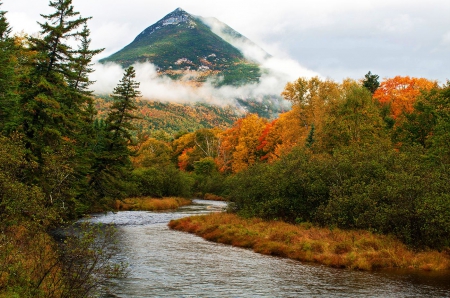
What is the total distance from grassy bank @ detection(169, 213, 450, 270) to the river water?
3.90ft

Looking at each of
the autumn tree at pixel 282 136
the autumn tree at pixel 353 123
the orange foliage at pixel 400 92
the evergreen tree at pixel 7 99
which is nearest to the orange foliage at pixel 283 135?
the autumn tree at pixel 282 136

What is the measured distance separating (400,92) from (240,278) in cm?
5224

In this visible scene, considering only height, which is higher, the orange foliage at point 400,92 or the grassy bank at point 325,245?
the orange foliage at point 400,92

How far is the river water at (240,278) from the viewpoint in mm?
17234

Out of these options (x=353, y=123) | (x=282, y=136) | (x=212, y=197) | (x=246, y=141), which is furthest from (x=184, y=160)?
(x=353, y=123)

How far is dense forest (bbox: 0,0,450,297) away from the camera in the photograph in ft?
47.0

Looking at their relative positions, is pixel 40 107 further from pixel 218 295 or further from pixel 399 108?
pixel 399 108

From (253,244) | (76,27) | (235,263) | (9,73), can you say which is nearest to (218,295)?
(235,263)

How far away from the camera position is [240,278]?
1961 cm

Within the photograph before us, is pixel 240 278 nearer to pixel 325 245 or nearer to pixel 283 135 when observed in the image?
pixel 325 245

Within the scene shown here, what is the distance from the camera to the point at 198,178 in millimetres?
90062

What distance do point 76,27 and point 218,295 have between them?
2540 cm

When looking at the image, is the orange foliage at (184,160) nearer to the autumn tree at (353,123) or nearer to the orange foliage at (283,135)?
the orange foliage at (283,135)

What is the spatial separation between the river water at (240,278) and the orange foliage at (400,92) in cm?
3738
